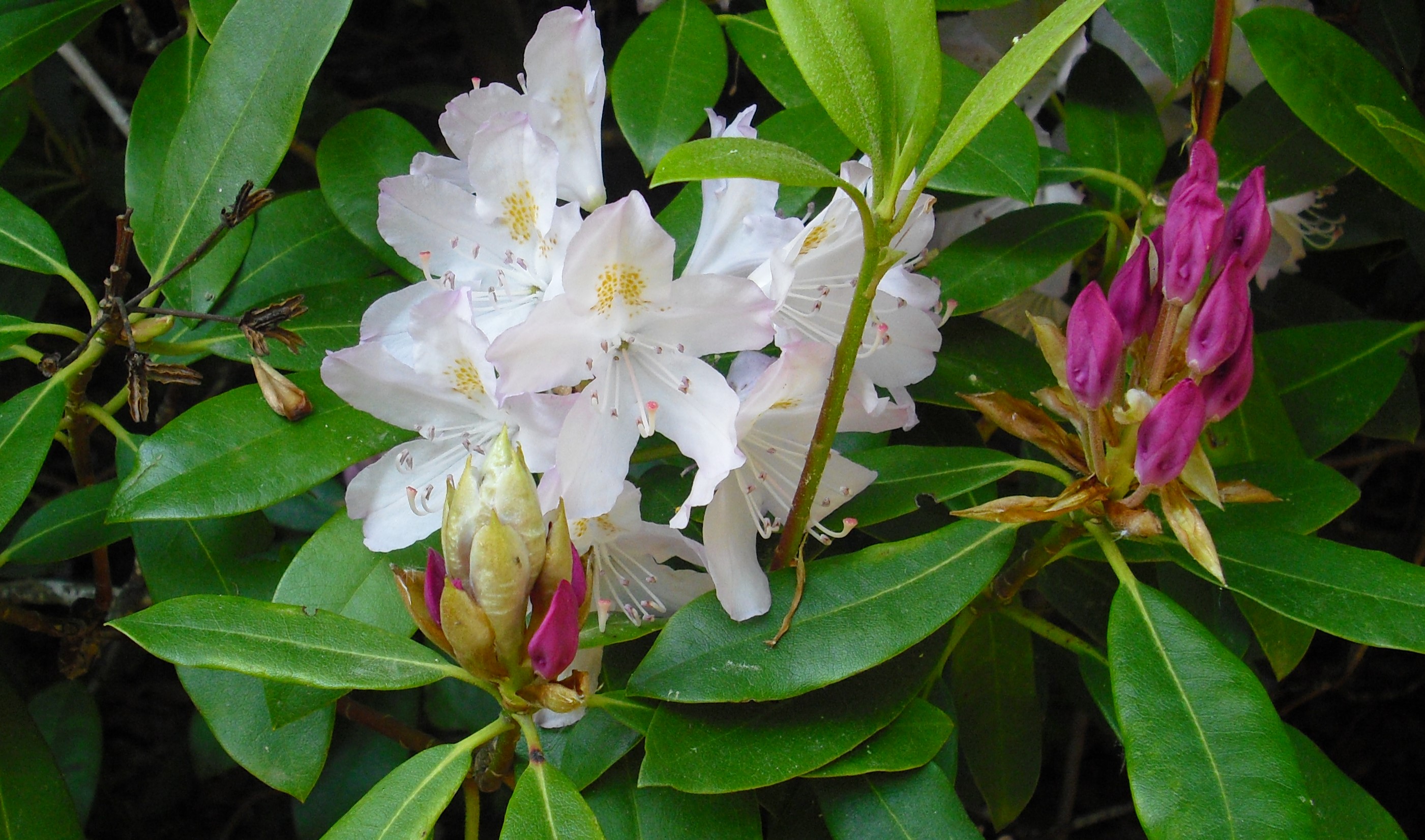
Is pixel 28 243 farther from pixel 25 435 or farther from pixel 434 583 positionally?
pixel 434 583

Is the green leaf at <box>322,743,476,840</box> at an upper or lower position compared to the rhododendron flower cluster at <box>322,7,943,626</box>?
lower

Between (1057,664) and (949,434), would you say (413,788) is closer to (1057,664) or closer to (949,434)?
(949,434)

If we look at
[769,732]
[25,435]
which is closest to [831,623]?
[769,732]

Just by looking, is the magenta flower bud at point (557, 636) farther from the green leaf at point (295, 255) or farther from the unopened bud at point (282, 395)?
the green leaf at point (295, 255)

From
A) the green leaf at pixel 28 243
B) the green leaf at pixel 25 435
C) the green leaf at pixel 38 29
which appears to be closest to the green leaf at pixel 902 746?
the green leaf at pixel 25 435

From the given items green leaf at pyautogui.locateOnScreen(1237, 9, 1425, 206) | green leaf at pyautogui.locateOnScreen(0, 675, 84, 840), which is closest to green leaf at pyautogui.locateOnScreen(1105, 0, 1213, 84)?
green leaf at pyautogui.locateOnScreen(1237, 9, 1425, 206)

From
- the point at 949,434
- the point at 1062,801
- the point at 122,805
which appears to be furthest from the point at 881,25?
the point at 122,805

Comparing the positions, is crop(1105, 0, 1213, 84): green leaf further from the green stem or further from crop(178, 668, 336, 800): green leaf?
crop(178, 668, 336, 800): green leaf
